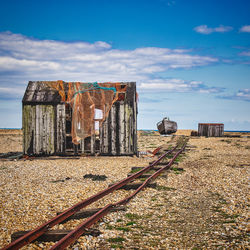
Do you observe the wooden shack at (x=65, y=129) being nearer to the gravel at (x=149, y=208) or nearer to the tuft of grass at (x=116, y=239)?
the gravel at (x=149, y=208)

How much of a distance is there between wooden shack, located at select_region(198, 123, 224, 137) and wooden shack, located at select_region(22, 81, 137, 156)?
96.7 feet

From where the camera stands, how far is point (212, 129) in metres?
42.7

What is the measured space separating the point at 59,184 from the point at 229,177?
6.33 metres

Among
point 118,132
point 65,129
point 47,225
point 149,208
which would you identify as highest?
point 65,129

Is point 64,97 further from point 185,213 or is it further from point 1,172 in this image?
point 185,213

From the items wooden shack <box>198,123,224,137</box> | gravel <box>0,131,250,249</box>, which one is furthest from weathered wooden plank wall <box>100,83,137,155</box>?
wooden shack <box>198,123,224,137</box>

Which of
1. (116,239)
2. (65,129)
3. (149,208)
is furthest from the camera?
(65,129)

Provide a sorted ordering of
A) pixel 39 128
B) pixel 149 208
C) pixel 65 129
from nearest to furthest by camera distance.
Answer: pixel 149 208 → pixel 65 129 → pixel 39 128

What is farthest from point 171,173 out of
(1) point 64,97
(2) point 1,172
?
(1) point 64,97

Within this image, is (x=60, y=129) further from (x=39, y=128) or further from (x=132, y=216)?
(x=132, y=216)

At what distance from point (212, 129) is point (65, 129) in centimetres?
3208

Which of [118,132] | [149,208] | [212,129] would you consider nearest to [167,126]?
[212,129]

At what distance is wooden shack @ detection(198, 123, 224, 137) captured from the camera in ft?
139

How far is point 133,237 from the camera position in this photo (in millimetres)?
4824
